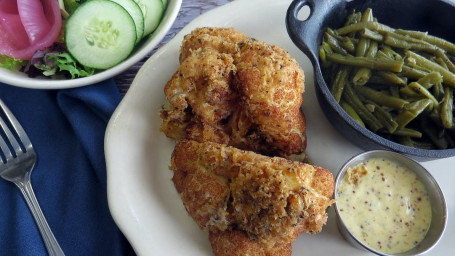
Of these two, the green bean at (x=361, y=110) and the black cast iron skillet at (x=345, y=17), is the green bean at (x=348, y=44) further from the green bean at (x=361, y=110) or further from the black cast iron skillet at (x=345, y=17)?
the green bean at (x=361, y=110)

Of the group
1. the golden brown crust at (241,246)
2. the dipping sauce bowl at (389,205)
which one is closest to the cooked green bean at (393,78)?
the dipping sauce bowl at (389,205)

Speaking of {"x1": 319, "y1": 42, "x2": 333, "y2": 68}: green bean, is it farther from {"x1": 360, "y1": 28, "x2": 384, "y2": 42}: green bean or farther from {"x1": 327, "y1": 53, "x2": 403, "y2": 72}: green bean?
{"x1": 360, "y1": 28, "x2": 384, "y2": 42}: green bean

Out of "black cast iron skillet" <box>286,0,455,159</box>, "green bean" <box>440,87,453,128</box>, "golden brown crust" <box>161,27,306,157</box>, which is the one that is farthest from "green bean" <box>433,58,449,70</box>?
"golden brown crust" <box>161,27,306,157</box>

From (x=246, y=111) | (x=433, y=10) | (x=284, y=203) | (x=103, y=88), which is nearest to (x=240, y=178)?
(x=284, y=203)

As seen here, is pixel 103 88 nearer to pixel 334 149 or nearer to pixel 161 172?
pixel 161 172

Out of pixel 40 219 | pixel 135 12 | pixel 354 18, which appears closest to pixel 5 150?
pixel 40 219

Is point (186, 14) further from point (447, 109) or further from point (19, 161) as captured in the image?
point (447, 109)
